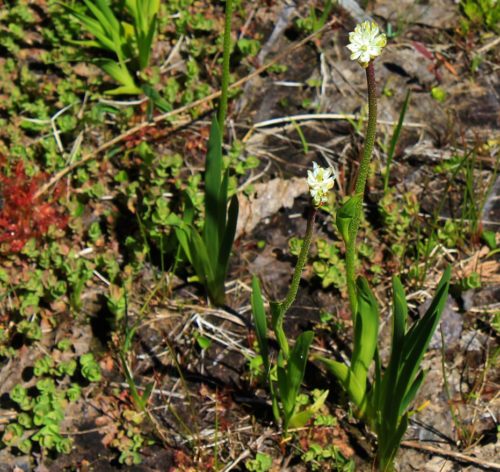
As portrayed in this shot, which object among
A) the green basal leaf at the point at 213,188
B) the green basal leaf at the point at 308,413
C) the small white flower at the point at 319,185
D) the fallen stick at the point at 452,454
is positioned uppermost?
the small white flower at the point at 319,185

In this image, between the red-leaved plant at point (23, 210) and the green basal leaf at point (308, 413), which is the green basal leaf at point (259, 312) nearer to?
the green basal leaf at point (308, 413)

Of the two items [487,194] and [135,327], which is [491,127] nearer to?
[487,194]

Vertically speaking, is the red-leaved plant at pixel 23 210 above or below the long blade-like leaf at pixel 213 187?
below

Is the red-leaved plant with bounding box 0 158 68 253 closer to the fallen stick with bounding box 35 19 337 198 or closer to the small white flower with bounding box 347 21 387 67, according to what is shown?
the fallen stick with bounding box 35 19 337 198

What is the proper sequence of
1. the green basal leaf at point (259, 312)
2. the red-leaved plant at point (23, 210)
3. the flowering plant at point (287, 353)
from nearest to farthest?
1. the flowering plant at point (287, 353)
2. the green basal leaf at point (259, 312)
3. the red-leaved plant at point (23, 210)

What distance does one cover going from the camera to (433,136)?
3342 mm

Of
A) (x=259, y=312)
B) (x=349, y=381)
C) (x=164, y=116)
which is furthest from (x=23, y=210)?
(x=349, y=381)

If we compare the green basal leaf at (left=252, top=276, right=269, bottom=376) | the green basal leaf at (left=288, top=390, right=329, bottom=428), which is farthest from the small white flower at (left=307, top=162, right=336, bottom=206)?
the green basal leaf at (left=288, top=390, right=329, bottom=428)

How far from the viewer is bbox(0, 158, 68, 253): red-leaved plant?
9.85 feet

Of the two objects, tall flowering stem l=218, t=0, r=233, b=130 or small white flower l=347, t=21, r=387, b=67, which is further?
tall flowering stem l=218, t=0, r=233, b=130

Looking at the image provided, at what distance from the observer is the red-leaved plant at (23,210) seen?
3.00 meters

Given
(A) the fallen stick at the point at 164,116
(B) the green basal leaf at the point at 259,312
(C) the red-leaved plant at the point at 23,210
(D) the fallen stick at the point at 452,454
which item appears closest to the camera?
(B) the green basal leaf at the point at 259,312

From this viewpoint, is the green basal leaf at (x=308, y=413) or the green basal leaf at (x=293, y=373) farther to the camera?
the green basal leaf at (x=308, y=413)

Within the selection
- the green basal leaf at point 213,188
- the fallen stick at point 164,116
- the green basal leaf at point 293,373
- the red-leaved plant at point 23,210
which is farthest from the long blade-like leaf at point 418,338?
the fallen stick at point 164,116
